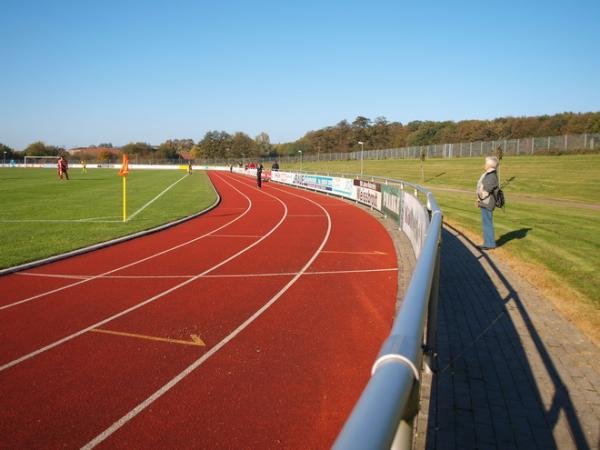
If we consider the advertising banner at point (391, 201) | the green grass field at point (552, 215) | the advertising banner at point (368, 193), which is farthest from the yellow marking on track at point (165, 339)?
the advertising banner at point (368, 193)

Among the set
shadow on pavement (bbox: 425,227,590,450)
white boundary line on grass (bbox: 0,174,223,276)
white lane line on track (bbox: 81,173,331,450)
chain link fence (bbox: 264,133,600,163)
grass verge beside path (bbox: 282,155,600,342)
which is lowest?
white lane line on track (bbox: 81,173,331,450)

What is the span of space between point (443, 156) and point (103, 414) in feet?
206

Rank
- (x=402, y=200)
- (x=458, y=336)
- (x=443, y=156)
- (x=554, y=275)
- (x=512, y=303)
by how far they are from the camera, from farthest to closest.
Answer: (x=443, y=156) → (x=402, y=200) → (x=554, y=275) → (x=512, y=303) → (x=458, y=336)

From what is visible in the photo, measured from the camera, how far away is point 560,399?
414 cm

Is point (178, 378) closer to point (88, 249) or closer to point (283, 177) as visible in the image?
point (88, 249)

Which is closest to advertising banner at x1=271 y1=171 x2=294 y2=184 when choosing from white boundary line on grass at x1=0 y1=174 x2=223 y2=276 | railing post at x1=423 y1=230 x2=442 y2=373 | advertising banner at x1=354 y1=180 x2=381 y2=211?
advertising banner at x1=354 y1=180 x2=381 y2=211

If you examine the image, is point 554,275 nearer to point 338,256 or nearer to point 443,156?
point 338,256

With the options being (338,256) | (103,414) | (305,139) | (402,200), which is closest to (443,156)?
(402,200)

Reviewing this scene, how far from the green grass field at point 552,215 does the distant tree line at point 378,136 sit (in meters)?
34.1

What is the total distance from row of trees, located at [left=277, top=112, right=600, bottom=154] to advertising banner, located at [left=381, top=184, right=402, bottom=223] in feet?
189

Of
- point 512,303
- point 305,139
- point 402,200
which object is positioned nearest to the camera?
point 512,303

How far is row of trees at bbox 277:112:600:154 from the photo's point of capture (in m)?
74.1

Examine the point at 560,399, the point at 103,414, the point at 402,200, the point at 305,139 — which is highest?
the point at 305,139

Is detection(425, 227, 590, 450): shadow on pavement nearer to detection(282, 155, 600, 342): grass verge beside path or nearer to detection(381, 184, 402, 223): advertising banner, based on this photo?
detection(282, 155, 600, 342): grass verge beside path
